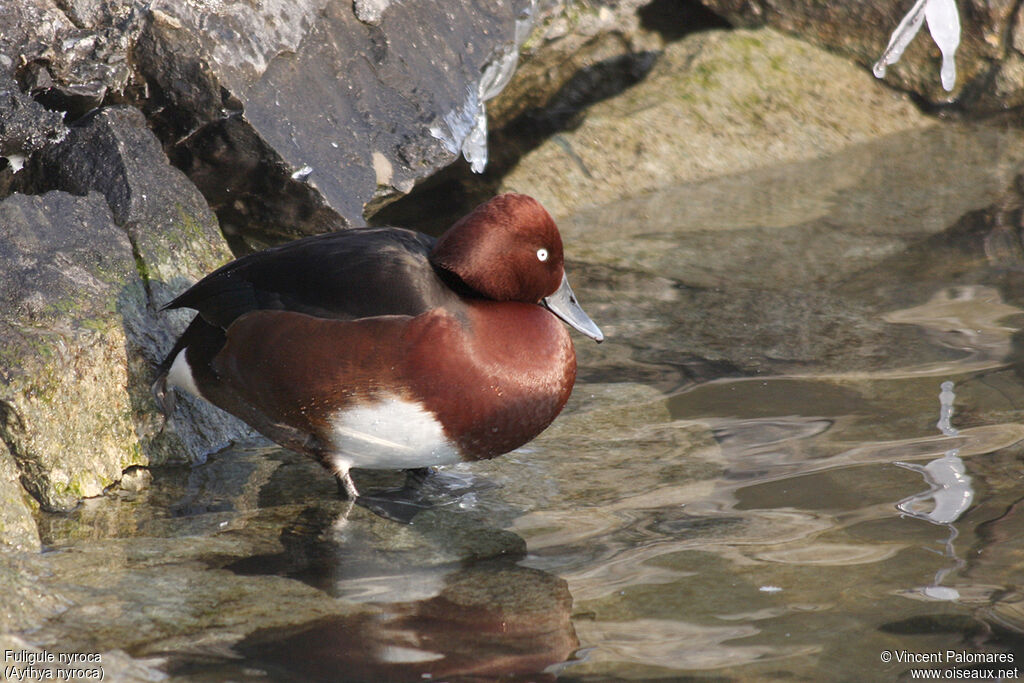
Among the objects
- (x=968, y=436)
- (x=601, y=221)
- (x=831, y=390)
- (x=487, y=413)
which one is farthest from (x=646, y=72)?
(x=487, y=413)

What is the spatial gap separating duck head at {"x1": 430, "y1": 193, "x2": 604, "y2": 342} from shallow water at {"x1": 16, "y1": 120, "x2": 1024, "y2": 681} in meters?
0.68

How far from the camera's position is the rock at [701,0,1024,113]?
295 inches

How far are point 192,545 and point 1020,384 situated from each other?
277 cm

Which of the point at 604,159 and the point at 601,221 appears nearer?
→ the point at 601,221

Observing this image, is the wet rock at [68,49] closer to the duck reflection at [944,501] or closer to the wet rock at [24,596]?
the wet rock at [24,596]

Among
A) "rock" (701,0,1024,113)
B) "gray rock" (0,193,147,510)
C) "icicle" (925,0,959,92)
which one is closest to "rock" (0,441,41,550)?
"gray rock" (0,193,147,510)

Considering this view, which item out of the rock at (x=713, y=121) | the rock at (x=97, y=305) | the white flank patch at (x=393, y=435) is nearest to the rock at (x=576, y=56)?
the rock at (x=713, y=121)

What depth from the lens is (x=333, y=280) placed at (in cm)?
323

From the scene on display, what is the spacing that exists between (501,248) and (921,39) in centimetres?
533

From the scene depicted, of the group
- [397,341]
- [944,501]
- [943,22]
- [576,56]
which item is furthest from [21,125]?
[943,22]

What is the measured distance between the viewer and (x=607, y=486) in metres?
3.56

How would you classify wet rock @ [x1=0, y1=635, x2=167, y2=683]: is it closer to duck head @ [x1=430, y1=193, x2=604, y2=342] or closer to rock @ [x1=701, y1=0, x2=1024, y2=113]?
duck head @ [x1=430, y1=193, x2=604, y2=342]

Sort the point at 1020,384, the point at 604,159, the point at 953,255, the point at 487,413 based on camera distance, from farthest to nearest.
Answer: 1. the point at 604,159
2. the point at 953,255
3. the point at 1020,384
4. the point at 487,413

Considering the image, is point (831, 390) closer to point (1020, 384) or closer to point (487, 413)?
point (1020, 384)
